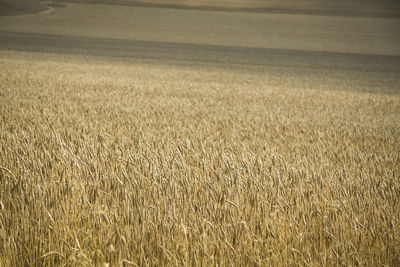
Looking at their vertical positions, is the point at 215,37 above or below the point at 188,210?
above

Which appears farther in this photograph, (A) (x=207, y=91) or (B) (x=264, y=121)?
(A) (x=207, y=91)

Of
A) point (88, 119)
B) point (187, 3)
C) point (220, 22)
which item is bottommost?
point (88, 119)

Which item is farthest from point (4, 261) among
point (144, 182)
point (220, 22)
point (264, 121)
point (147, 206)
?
point (220, 22)

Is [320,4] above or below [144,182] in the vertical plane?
above

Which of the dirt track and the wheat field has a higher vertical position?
the dirt track

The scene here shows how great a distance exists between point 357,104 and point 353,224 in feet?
32.5

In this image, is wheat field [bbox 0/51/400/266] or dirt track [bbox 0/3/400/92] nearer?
wheat field [bbox 0/51/400/266]

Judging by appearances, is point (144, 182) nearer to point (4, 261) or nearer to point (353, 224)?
point (4, 261)

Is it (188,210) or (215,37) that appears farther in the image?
(215,37)

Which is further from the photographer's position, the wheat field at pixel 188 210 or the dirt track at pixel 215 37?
the dirt track at pixel 215 37

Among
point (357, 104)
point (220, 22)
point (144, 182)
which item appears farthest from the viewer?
point (220, 22)

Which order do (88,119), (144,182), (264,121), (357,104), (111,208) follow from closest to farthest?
1. (111,208)
2. (144,182)
3. (88,119)
4. (264,121)
5. (357,104)

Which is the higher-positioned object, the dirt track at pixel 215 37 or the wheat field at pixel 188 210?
the dirt track at pixel 215 37

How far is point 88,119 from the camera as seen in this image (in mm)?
6840
